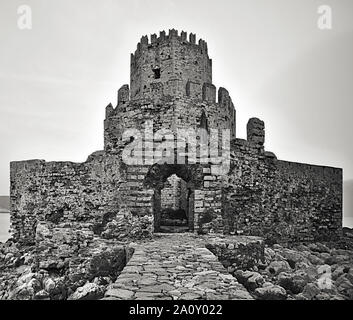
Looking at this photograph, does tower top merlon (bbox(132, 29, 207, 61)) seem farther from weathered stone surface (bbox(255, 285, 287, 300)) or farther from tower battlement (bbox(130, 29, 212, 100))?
weathered stone surface (bbox(255, 285, 287, 300))

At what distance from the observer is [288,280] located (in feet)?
17.9

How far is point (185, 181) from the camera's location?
1002cm

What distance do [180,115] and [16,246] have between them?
7.26 meters

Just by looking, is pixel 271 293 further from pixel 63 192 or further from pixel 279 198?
pixel 63 192

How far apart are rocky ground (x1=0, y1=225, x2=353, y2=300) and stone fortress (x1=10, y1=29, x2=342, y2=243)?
3.89 feet

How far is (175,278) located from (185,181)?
6229 millimetres

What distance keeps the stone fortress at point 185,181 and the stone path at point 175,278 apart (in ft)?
6.96

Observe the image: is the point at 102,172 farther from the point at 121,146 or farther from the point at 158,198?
the point at 158,198

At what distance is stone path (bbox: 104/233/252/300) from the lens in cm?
326

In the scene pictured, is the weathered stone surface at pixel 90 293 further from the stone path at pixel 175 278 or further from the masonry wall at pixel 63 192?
the masonry wall at pixel 63 192

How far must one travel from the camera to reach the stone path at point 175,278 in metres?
3.26

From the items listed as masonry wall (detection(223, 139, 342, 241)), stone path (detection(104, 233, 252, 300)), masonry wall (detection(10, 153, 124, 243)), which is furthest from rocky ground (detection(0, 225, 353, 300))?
masonry wall (detection(10, 153, 124, 243))
